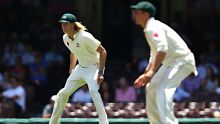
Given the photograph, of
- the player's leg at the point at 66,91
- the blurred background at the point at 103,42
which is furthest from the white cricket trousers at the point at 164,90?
the blurred background at the point at 103,42

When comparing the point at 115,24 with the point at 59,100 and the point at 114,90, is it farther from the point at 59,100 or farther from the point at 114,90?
the point at 59,100

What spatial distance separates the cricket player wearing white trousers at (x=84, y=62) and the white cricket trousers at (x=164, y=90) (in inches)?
44.3

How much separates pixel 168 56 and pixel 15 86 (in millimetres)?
6433

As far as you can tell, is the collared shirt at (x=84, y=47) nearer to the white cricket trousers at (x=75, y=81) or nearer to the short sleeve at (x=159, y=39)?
the white cricket trousers at (x=75, y=81)

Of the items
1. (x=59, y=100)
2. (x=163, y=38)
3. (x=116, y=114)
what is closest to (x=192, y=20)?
(x=116, y=114)

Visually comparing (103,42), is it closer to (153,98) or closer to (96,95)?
(96,95)

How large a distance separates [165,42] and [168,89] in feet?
1.94

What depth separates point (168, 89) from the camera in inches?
345

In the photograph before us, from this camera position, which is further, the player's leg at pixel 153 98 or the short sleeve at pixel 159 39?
the player's leg at pixel 153 98

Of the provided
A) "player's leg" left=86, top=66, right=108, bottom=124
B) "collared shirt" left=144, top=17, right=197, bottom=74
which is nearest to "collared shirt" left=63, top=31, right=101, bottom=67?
"player's leg" left=86, top=66, right=108, bottom=124

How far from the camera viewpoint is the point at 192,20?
1855cm

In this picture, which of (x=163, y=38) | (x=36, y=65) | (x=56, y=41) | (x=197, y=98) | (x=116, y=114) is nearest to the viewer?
(x=163, y=38)

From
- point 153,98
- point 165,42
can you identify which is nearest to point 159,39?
point 165,42

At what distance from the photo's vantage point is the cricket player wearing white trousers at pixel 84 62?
9.82 metres
